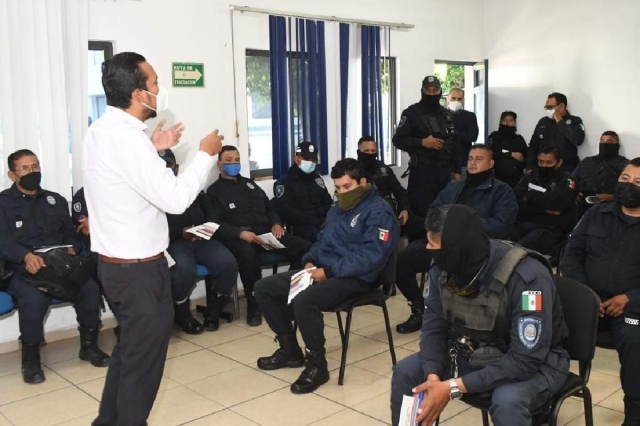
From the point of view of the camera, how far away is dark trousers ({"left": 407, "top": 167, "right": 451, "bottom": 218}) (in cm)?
600

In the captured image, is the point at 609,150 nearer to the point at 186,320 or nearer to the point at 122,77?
the point at 186,320

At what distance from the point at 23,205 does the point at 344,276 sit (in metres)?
2.16

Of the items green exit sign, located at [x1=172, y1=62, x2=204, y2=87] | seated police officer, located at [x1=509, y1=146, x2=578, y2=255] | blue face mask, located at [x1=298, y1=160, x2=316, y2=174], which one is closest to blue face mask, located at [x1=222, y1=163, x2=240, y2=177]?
blue face mask, located at [x1=298, y1=160, x2=316, y2=174]

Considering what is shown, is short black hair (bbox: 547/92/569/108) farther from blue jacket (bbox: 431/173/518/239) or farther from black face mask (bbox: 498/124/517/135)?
blue jacket (bbox: 431/173/518/239)

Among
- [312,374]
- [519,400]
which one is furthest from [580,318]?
[312,374]

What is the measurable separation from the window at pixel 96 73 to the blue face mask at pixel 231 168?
102cm

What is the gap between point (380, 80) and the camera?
21.3 feet

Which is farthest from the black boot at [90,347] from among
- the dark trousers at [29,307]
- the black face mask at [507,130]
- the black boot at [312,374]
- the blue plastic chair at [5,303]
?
the black face mask at [507,130]

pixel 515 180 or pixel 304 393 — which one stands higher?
pixel 515 180

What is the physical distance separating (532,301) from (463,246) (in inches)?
11.8

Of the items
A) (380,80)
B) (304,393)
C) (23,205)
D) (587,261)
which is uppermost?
(380,80)

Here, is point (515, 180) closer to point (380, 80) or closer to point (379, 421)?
point (380, 80)

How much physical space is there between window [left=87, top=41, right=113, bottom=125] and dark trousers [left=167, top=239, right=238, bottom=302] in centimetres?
122

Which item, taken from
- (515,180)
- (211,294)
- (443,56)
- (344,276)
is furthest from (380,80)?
(344,276)
